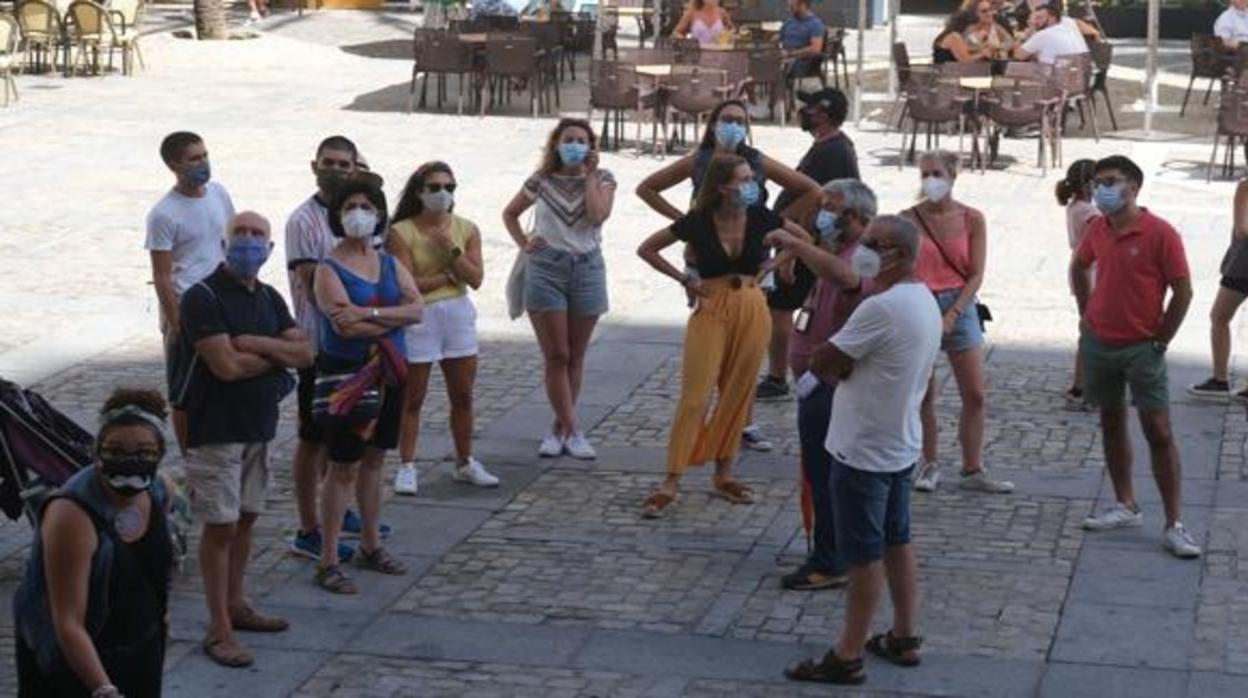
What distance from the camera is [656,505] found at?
10844mm

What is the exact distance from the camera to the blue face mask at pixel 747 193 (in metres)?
10.6

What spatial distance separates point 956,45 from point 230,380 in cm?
1644

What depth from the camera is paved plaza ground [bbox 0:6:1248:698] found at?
8.80 metres

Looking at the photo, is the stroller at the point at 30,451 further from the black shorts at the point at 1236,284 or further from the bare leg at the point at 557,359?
the black shorts at the point at 1236,284

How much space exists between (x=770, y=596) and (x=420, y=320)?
1.71 meters

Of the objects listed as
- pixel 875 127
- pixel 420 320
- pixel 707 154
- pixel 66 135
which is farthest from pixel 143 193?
pixel 420 320

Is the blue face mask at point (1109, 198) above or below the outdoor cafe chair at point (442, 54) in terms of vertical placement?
above

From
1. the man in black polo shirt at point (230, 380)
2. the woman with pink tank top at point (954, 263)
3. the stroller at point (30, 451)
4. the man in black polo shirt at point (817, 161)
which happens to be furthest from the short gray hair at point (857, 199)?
the stroller at point (30, 451)

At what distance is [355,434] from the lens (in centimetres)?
930

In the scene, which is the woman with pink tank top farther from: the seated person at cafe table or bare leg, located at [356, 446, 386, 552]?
the seated person at cafe table

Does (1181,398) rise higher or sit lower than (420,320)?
lower

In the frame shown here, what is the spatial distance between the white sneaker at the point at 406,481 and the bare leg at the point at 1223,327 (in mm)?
4451

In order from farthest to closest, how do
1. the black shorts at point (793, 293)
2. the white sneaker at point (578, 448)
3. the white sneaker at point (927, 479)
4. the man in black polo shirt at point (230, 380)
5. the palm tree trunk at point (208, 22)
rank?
the palm tree trunk at point (208, 22) < the black shorts at point (793, 293) < the white sneaker at point (578, 448) < the white sneaker at point (927, 479) < the man in black polo shirt at point (230, 380)

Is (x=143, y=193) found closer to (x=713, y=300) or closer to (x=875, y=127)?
(x=875, y=127)
